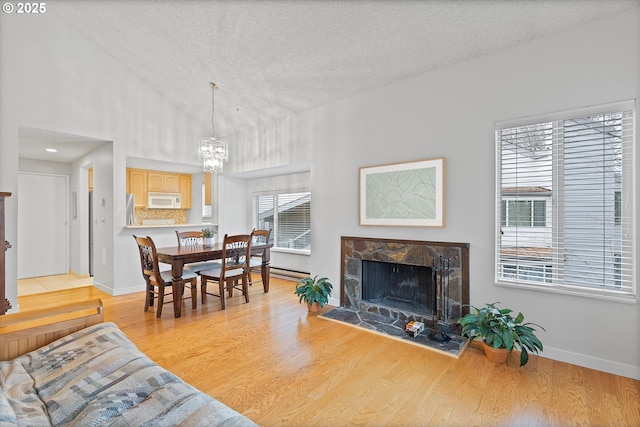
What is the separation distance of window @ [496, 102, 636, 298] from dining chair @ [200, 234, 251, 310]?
2.95 metres

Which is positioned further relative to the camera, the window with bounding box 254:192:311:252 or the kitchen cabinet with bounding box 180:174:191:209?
the kitchen cabinet with bounding box 180:174:191:209

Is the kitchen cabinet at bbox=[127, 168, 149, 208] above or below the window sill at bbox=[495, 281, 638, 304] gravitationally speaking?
above

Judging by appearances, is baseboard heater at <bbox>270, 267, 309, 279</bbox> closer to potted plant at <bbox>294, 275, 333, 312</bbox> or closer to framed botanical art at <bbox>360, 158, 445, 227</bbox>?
potted plant at <bbox>294, 275, 333, 312</bbox>

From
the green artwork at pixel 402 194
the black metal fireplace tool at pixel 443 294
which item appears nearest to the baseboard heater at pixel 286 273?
the green artwork at pixel 402 194

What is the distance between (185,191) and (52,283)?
270cm

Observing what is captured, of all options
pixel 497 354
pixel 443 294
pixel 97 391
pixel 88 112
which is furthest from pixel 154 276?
pixel 497 354

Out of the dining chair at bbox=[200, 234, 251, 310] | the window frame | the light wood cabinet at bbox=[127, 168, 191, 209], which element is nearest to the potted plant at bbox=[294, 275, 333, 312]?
the dining chair at bbox=[200, 234, 251, 310]

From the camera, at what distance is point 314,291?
3.61 meters

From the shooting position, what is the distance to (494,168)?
9.05 feet

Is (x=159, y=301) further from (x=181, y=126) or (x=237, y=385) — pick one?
(x=181, y=126)

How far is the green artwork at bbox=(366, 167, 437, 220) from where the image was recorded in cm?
315

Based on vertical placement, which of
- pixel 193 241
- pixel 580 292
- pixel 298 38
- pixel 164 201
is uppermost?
pixel 298 38

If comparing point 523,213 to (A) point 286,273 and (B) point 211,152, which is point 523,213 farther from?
(A) point 286,273

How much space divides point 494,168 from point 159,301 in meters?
3.87
